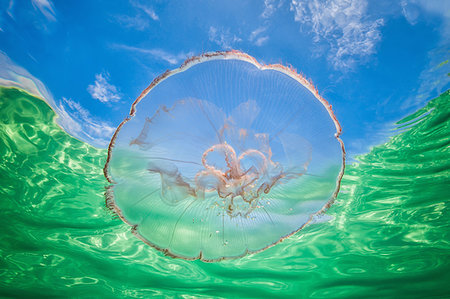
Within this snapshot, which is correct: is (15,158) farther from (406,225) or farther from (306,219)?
(406,225)

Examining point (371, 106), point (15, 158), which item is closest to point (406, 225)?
point (371, 106)

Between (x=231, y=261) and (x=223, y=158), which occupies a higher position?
(x=231, y=261)

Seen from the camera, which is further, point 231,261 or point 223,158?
point 231,261

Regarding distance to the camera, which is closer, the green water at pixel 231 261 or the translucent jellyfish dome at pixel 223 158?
the translucent jellyfish dome at pixel 223 158

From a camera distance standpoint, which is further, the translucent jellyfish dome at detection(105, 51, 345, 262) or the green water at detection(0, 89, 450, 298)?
the green water at detection(0, 89, 450, 298)
